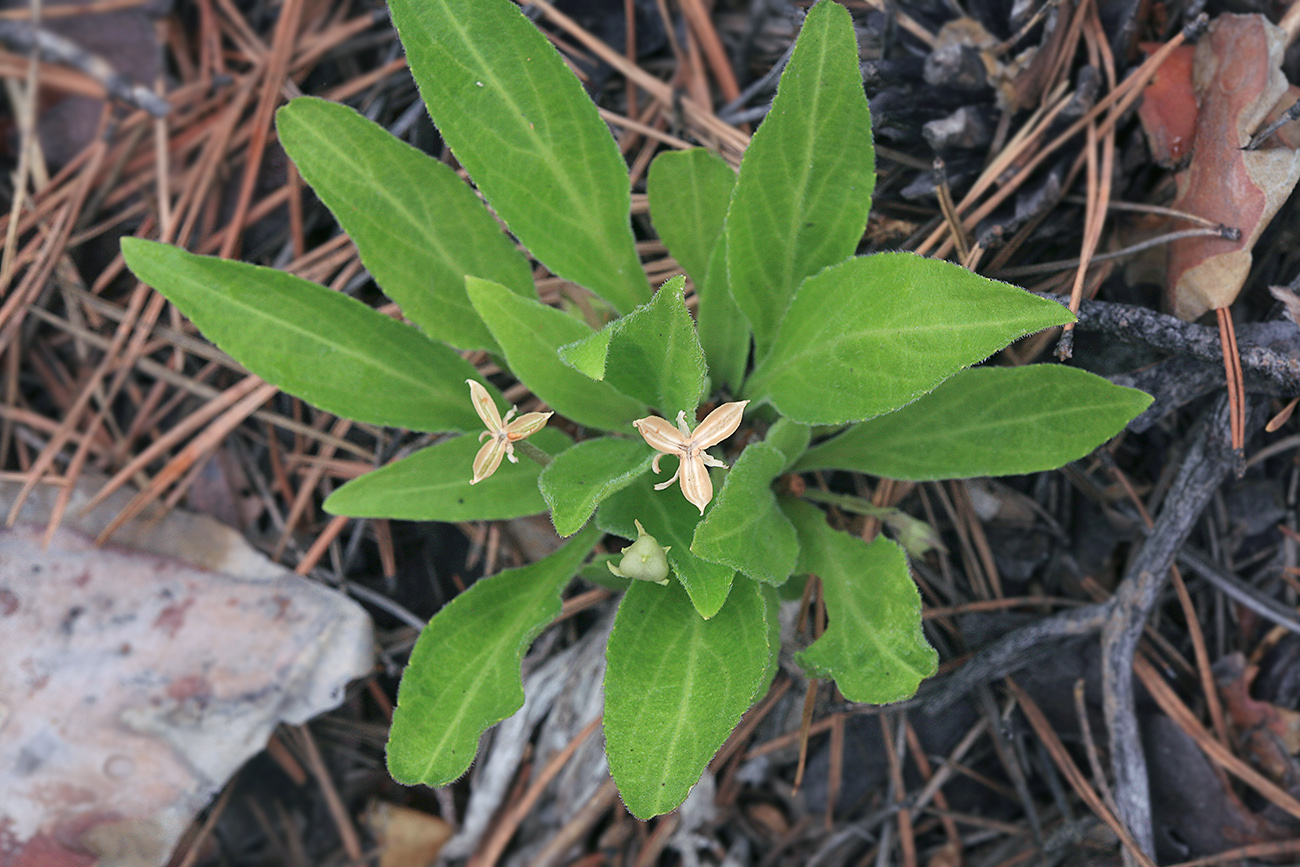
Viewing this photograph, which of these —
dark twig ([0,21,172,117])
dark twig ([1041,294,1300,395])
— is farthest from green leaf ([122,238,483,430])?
dark twig ([1041,294,1300,395])

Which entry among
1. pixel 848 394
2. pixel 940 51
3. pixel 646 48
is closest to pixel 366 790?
pixel 848 394

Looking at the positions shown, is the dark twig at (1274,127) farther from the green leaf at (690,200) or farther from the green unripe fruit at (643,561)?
the green unripe fruit at (643,561)

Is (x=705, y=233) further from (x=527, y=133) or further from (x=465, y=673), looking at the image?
(x=465, y=673)

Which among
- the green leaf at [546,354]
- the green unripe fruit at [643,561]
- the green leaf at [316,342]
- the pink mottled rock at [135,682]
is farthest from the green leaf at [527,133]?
the pink mottled rock at [135,682]

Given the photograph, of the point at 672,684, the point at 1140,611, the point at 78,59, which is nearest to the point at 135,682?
the point at 672,684

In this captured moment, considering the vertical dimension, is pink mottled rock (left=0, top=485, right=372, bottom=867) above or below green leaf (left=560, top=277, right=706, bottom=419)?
below

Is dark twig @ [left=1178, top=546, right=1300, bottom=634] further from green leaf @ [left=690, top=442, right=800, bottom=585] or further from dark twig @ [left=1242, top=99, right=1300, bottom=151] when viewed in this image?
green leaf @ [left=690, top=442, right=800, bottom=585]

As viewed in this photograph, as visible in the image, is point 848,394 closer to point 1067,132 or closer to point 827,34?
point 827,34
